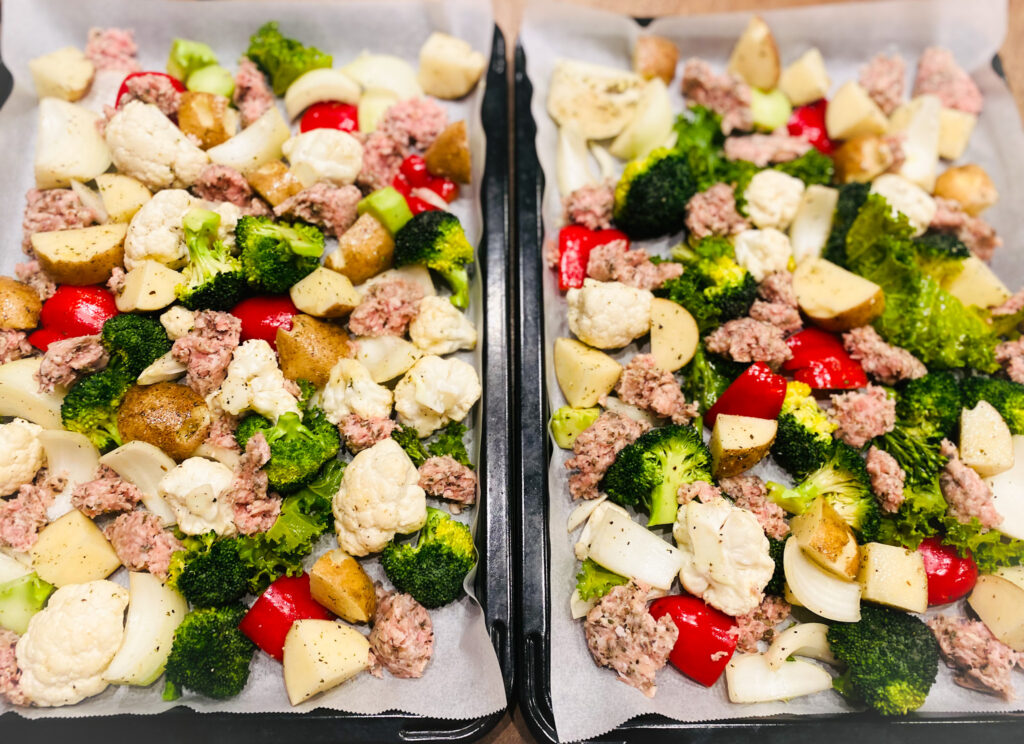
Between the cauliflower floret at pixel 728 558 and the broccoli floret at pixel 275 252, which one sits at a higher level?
the broccoli floret at pixel 275 252

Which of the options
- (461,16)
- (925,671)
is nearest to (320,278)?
(461,16)

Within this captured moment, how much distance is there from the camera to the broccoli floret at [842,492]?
2.34 m

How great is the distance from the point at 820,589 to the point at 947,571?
469 mm

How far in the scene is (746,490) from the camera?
7.66ft

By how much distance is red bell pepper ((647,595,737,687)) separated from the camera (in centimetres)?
212

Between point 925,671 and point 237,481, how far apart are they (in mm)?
2247

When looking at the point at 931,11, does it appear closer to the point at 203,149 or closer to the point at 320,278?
the point at 320,278

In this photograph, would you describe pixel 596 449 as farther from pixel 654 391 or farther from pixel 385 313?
pixel 385 313

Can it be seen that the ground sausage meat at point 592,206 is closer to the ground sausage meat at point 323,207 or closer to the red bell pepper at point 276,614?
the ground sausage meat at point 323,207

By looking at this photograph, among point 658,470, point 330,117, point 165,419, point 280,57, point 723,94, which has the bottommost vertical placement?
point 658,470

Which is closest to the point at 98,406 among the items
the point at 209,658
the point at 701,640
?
the point at 209,658

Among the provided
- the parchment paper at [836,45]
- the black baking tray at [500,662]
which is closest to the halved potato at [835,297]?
the parchment paper at [836,45]

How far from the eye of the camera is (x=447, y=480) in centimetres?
231

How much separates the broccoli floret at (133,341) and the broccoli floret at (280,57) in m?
1.26
